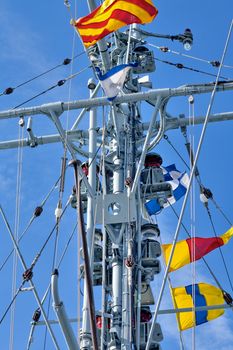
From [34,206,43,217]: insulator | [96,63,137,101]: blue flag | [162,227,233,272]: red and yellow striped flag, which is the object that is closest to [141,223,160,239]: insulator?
[96,63,137,101]: blue flag

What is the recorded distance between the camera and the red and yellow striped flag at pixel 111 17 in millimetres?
18359

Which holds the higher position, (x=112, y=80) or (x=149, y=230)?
(x=112, y=80)

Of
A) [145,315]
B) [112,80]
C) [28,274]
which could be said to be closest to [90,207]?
[28,274]

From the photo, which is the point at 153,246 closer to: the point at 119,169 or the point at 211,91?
the point at 119,169

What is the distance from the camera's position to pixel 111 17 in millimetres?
18547

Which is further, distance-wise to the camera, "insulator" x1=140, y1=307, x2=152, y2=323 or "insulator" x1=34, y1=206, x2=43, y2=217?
"insulator" x1=34, y1=206, x2=43, y2=217

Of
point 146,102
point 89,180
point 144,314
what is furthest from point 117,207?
point 146,102

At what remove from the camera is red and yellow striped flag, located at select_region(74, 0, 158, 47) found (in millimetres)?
18359

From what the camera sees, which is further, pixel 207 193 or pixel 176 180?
pixel 176 180

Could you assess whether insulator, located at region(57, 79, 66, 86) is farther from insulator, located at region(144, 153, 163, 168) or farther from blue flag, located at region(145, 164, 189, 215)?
insulator, located at region(144, 153, 163, 168)

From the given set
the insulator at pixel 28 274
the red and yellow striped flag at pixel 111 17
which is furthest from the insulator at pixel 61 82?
the insulator at pixel 28 274

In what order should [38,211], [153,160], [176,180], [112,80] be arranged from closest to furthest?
[112,80] < [153,160] < [38,211] < [176,180]

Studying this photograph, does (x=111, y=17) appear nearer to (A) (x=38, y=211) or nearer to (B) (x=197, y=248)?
(A) (x=38, y=211)

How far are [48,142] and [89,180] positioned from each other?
3347 mm
